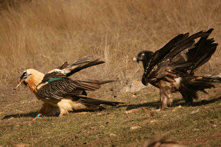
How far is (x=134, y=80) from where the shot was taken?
11.4 meters

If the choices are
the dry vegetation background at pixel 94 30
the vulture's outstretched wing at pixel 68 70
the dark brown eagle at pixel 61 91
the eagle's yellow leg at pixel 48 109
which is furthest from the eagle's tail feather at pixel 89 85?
the dry vegetation background at pixel 94 30

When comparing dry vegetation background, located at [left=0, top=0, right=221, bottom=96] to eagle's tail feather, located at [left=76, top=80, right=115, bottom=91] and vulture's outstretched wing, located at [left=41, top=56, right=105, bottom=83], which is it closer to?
vulture's outstretched wing, located at [left=41, top=56, right=105, bottom=83]

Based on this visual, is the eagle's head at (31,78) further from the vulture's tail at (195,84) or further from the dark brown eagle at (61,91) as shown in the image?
the vulture's tail at (195,84)

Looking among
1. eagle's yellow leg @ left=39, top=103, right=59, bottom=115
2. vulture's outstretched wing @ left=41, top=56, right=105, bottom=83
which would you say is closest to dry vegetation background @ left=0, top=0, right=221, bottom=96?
vulture's outstretched wing @ left=41, top=56, right=105, bottom=83

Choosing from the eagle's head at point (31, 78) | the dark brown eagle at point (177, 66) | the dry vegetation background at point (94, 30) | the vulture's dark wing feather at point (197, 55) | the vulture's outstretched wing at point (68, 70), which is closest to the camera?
the dark brown eagle at point (177, 66)

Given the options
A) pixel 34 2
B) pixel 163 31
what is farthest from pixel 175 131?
pixel 34 2

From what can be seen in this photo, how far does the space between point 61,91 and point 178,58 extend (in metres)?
2.74

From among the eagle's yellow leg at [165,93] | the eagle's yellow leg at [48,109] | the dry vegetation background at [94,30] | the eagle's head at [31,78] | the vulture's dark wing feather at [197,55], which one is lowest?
the eagle's yellow leg at [48,109]

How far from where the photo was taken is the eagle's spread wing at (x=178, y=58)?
692 centimetres

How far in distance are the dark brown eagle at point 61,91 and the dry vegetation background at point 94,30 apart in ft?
13.1

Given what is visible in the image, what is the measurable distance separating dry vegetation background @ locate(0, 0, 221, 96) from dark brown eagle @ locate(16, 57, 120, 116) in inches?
157

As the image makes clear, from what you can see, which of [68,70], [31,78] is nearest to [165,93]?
[68,70]

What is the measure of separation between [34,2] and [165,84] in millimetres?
13359

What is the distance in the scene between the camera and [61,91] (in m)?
8.20
